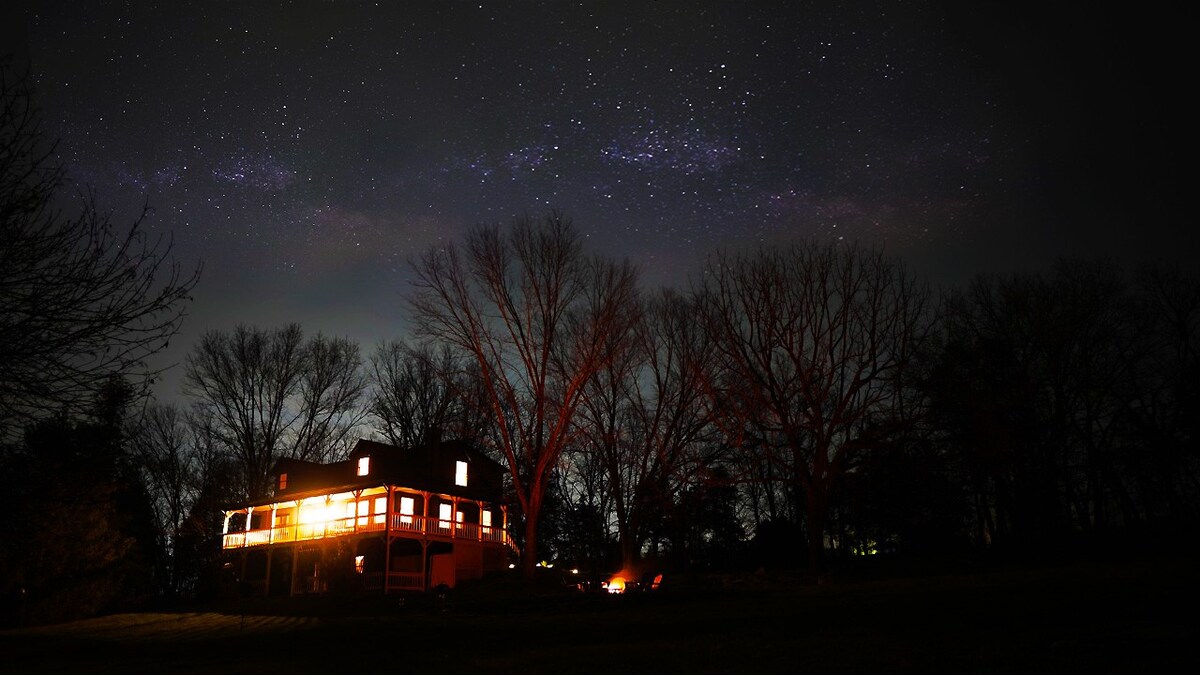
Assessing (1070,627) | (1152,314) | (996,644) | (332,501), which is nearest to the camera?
(996,644)

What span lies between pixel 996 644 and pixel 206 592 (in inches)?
1646

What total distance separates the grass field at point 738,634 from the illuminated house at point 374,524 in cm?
1246

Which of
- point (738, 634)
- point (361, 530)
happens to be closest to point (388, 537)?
point (361, 530)

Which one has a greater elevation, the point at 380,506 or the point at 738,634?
the point at 380,506

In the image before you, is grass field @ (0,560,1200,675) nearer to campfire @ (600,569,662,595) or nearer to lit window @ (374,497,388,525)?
campfire @ (600,569,662,595)

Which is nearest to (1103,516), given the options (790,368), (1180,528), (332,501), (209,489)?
(1180,528)

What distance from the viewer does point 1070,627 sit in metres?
9.88

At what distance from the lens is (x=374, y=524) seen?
35.7 m

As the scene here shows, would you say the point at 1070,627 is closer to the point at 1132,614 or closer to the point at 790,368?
the point at 1132,614

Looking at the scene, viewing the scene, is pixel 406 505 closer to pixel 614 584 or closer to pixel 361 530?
pixel 361 530

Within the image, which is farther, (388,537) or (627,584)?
(388,537)

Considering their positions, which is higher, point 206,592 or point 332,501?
point 332,501

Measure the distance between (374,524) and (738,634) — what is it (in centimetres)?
2728

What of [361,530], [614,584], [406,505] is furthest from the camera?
[406,505]
